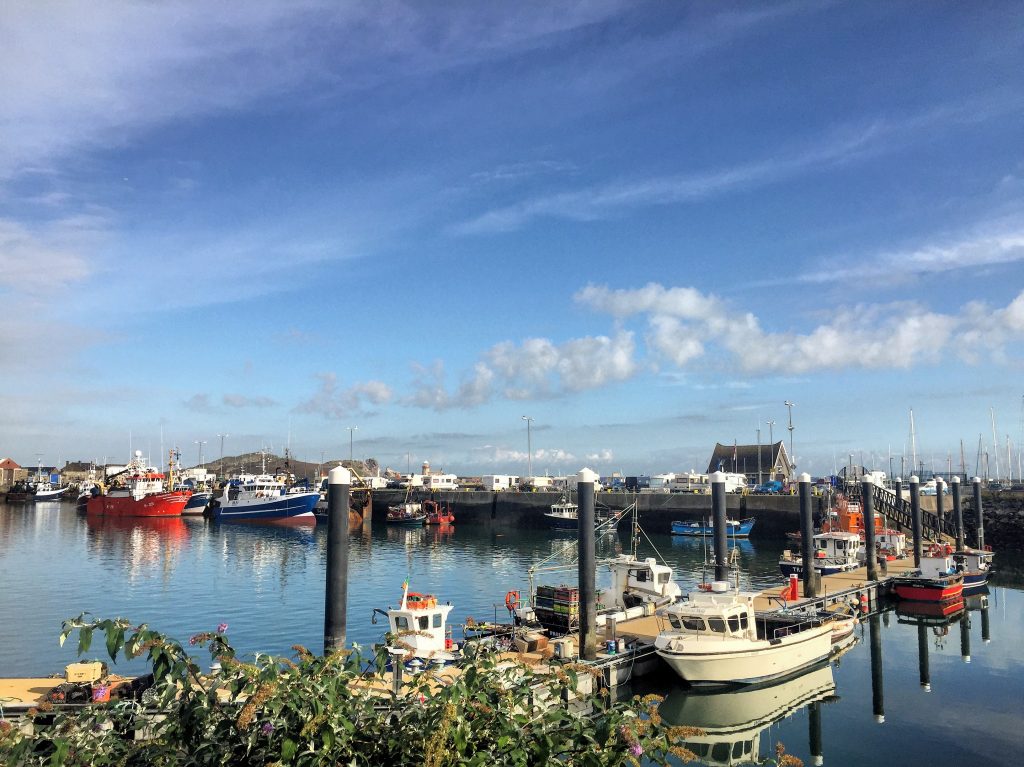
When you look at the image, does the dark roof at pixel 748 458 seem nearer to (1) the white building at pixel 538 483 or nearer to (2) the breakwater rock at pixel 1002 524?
(1) the white building at pixel 538 483

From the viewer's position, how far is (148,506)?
391 feet

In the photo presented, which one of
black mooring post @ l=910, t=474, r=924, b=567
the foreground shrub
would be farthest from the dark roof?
the foreground shrub

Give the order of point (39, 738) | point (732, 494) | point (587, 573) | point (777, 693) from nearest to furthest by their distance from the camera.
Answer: point (39, 738) → point (587, 573) → point (777, 693) → point (732, 494)

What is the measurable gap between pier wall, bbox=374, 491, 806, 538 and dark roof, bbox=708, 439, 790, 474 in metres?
42.9

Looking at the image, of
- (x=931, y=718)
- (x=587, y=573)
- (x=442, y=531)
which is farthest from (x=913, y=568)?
(x=442, y=531)

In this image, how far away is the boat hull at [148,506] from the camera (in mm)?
118562

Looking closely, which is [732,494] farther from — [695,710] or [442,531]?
[695,710]

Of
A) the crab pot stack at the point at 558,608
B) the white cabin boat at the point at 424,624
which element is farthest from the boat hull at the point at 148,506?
the white cabin boat at the point at 424,624

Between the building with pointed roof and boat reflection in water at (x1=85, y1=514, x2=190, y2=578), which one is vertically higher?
the building with pointed roof

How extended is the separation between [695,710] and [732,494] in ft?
236

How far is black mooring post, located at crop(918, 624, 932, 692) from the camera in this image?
101ft

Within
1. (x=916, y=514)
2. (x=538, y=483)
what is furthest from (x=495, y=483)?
(x=916, y=514)

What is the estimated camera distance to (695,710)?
26.5m

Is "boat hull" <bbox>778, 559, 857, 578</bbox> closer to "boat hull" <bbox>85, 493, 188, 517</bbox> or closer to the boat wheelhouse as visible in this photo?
the boat wheelhouse
